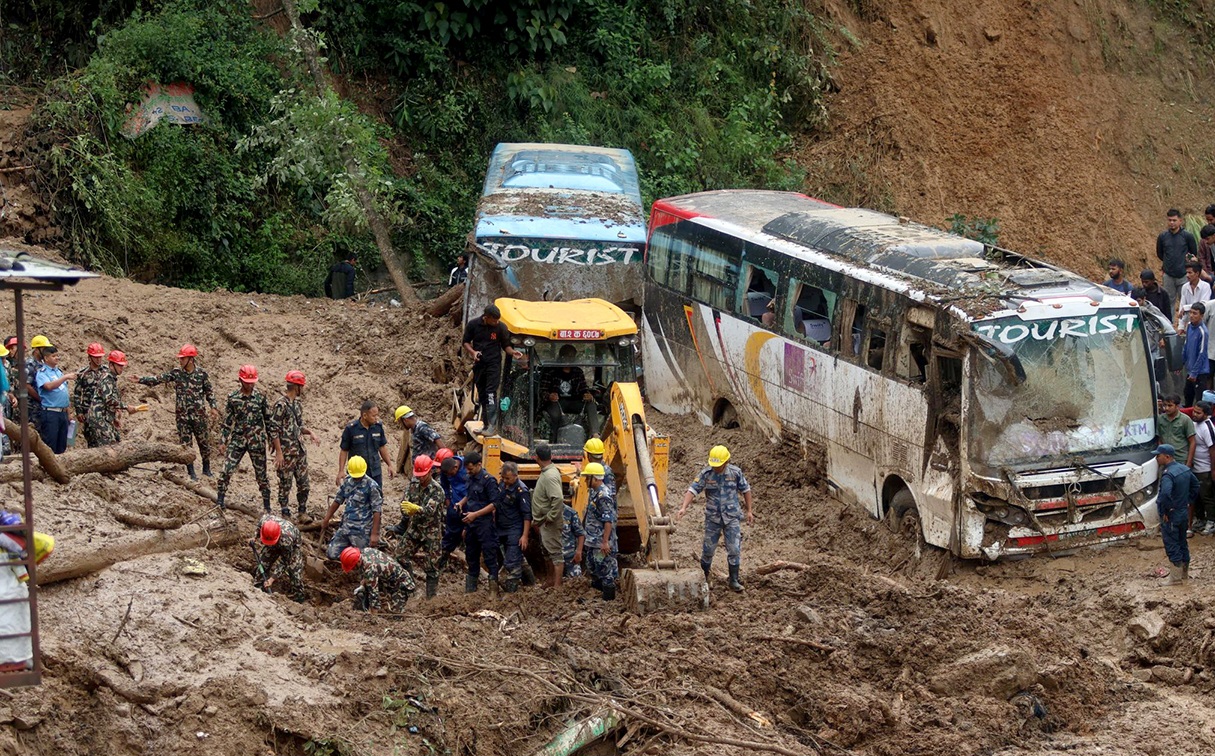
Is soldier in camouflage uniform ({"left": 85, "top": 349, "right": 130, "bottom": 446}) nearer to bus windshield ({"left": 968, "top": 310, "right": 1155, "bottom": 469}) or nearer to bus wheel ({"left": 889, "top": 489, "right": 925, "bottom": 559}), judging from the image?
bus wheel ({"left": 889, "top": 489, "right": 925, "bottom": 559})

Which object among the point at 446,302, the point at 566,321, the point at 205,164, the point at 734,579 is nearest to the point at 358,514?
the point at 566,321

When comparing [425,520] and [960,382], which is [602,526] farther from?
[960,382]

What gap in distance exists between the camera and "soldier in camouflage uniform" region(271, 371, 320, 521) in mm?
14383

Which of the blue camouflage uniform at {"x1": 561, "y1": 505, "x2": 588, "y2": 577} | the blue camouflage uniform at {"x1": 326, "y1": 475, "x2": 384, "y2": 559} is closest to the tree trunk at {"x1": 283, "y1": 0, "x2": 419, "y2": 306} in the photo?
the blue camouflage uniform at {"x1": 326, "y1": 475, "x2": 384, "y2": 559}

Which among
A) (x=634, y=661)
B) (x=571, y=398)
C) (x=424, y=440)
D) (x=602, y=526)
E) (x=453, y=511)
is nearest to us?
(x=634, y=661)

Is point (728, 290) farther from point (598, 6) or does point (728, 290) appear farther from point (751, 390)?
point (598, 6)

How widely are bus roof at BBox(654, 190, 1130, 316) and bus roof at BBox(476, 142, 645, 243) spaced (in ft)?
2.67

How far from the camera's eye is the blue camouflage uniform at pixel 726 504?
512 inches

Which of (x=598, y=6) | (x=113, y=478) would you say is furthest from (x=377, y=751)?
(x=598, y=6)

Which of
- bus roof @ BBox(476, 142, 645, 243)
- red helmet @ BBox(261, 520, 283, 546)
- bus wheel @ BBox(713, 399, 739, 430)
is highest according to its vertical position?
bus roof @ BBox(476, 142, 645, 243)

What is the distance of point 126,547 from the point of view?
11078 millimetres

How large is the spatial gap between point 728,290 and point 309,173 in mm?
8969

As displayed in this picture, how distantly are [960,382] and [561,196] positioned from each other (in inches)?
298

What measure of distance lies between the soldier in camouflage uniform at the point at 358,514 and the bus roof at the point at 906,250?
18.0ft
